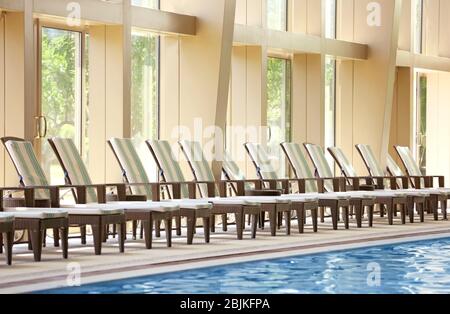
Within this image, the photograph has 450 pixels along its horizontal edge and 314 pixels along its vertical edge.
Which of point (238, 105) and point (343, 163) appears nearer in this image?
point (343, 163)

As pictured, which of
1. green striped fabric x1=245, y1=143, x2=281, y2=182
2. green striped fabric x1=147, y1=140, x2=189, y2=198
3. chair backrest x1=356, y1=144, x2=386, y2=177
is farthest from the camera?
chair backrest x1=356, y1=144, x2=386, y2=177

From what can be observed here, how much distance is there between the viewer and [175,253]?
9086 mm

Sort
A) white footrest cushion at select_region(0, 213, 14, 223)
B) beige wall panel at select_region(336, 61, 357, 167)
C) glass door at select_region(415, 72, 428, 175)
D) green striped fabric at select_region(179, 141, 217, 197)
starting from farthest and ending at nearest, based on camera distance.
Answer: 1. glass door at select_region(415, 72, 428, 175)
2. beige wall panel at select_region(336, 61, 357, 167)
3. green striped fabric at select_region(179, 141, 217, 197)
4. white footrest cushion at select_region(0, 213, 14, 223)

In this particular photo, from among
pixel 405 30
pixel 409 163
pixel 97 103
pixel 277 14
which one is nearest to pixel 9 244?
pixel 97 103

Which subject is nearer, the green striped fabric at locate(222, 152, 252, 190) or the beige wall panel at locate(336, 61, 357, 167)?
the green striped fabric at locate(222, 152, 252, 190)

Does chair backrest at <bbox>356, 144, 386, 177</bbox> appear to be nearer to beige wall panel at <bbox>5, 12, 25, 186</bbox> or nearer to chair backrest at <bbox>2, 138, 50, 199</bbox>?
beige wall panel at <bbox>5, 12, 25, 186</bbox>

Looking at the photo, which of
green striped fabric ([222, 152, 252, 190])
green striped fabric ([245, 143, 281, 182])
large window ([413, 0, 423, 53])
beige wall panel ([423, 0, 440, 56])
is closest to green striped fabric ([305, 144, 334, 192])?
green striped fabric ([245, 143, 281, 182])

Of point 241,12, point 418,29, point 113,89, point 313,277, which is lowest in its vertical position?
point 313,277

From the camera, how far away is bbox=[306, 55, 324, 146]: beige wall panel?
16.4m

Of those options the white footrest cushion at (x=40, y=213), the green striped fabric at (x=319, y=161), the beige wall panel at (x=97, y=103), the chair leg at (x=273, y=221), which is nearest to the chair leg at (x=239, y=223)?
the chair leg at (x=273, y=221)

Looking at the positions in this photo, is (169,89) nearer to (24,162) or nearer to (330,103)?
(24,162)

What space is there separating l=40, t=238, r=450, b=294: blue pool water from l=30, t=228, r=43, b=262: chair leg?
1.13 metres

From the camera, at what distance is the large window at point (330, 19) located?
17595mm

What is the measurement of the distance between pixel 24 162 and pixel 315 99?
7719 mm
